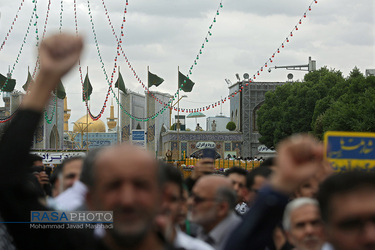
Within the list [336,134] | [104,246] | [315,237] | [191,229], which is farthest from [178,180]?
[104,246]

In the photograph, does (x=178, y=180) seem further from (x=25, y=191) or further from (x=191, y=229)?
(x=25, y=191)

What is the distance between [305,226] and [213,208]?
525 millimetres

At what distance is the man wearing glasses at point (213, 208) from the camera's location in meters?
3.53

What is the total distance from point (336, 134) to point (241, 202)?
1.98 meters

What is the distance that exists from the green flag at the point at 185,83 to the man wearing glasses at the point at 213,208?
29311 mm

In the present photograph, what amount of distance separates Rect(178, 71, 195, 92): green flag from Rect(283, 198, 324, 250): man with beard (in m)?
29.5

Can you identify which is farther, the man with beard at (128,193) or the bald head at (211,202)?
the bald head at (211,202)

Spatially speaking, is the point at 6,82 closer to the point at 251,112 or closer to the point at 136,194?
the point at 251,112

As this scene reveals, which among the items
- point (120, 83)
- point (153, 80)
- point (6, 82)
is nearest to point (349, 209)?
point (6, 82)

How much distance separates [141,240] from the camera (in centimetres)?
197

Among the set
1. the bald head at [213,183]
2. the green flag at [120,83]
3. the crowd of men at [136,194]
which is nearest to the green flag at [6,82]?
the green flag at [120,83]

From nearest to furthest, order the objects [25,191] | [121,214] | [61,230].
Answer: [121,214], [25,191], [61,230]

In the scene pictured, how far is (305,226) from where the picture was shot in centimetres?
339

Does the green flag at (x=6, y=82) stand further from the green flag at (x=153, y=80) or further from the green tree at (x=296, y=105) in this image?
the green tree at (x=296, y=105)
